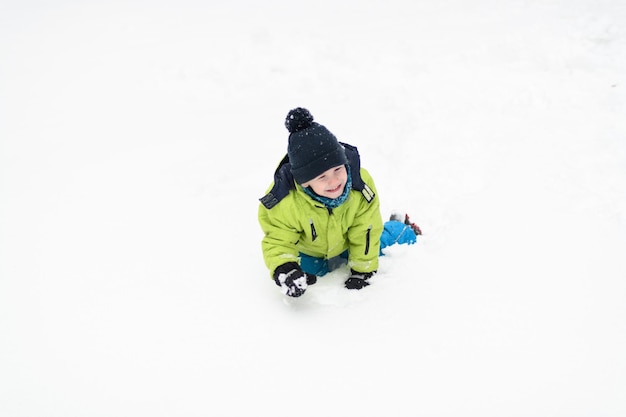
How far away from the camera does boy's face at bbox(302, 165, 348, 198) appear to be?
1.79 meters

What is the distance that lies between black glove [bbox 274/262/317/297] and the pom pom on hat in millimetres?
621

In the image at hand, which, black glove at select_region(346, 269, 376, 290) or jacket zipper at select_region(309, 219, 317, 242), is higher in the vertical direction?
jacket zipper at select_region(309, 219, 317, 242)

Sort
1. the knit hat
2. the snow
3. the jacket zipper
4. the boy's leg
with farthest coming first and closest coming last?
the boy's leg, the jacket zipper, the knit hat, the snow

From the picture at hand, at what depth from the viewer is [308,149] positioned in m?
1.73

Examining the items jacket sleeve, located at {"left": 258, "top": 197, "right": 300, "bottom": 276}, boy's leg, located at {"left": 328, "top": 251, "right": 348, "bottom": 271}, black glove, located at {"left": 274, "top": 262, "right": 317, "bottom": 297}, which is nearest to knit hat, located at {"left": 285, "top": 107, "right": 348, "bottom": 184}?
jacket sleeve, located at {"left": 258, "top": 197, "right": 300, "bottom": 276}

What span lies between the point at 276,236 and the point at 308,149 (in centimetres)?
47

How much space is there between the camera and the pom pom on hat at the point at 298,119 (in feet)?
5.77

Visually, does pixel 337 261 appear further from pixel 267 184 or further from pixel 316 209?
pixel 267 184

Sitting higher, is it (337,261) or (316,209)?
(316,209)

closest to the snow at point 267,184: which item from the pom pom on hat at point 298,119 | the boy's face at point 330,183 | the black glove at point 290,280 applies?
the black glove at point 290,280

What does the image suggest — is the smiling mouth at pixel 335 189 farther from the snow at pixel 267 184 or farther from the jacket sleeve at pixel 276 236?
the snow at pixel 267 184

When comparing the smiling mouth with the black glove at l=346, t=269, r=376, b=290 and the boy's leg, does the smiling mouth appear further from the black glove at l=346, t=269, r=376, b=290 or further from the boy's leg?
the boy's leg

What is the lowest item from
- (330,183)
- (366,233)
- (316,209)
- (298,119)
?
(366,233)

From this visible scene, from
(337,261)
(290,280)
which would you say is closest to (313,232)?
(290,280)
